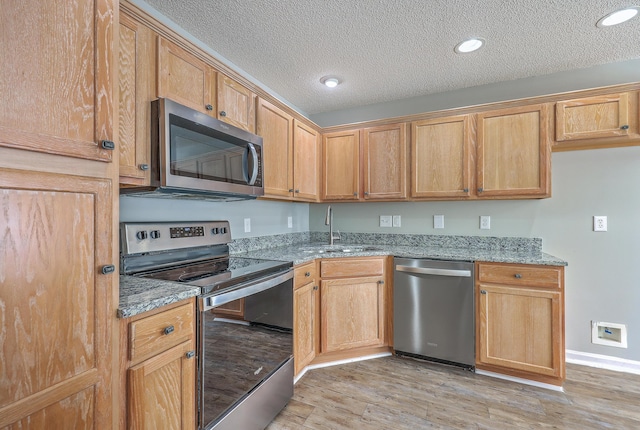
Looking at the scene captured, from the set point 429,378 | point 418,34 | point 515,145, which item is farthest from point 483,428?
point 418,34

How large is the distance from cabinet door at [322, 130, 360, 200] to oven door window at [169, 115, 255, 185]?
1.24 metres

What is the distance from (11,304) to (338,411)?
5.78 feet

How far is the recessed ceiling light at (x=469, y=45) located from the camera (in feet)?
6.63

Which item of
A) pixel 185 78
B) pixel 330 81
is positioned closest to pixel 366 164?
pixel 330 81

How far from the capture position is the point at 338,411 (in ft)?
6.10

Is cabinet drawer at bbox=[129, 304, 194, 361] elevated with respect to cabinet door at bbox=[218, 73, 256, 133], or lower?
lower

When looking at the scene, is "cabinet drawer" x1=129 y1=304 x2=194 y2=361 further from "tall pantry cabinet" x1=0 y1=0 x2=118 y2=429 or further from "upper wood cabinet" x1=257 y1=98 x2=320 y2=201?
"upper wood cabinet" x1=257 y1=98 x2=320 y2=201

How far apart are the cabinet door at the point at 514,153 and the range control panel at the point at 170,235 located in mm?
2173

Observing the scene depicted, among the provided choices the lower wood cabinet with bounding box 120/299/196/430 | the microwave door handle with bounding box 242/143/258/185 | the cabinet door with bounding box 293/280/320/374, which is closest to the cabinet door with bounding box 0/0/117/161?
the lower wood cabinet with bounding box 120/299/196/430

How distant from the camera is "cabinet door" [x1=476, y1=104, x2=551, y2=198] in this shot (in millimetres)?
2299

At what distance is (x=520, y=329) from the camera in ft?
7.00

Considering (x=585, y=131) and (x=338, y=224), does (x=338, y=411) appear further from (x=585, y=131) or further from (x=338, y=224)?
(x=585, y=131)

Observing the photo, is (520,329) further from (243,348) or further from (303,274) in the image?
(243,348)

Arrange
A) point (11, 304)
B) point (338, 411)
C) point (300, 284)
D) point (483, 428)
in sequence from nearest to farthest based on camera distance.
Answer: point (11, 304) → point (483, 428) → point (338, 411) → point (300, 284)
